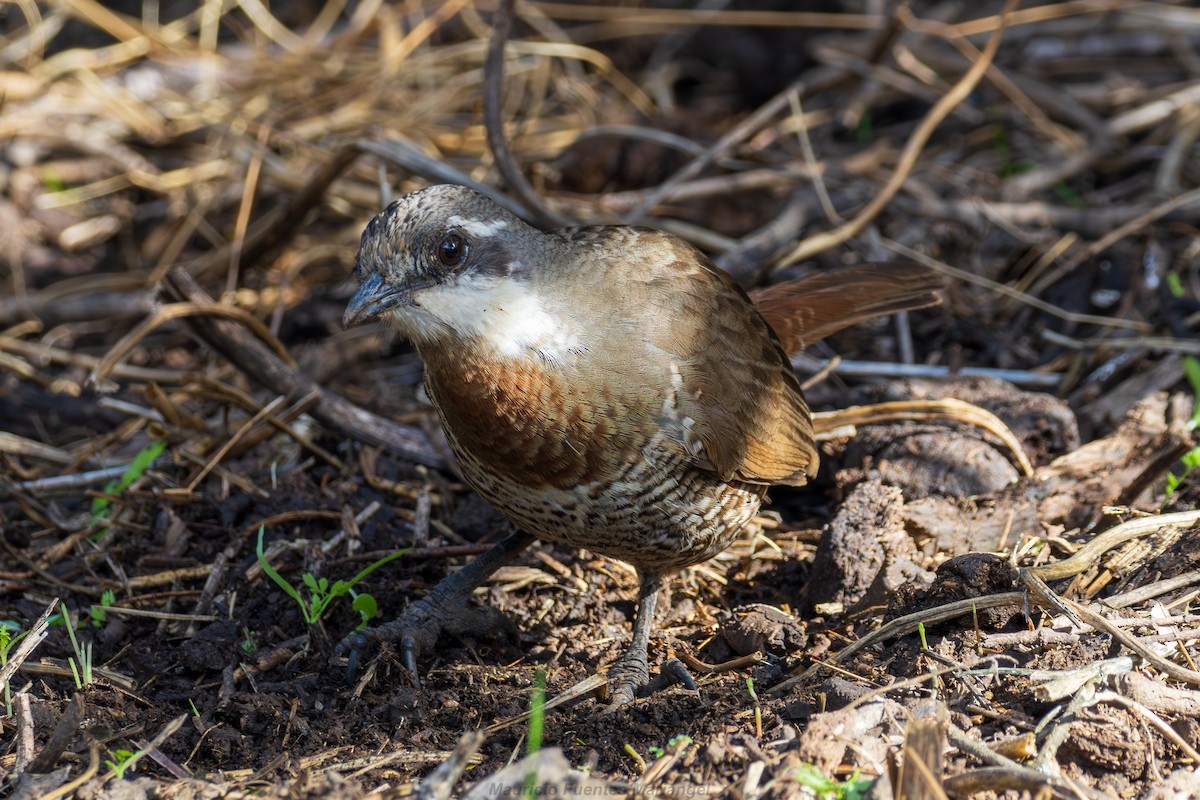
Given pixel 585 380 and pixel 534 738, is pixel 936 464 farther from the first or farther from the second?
pixel 534 738

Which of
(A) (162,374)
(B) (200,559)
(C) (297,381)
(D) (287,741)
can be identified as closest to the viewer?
(D) (287,741)

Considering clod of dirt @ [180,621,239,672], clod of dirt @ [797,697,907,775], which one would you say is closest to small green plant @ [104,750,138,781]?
clod of dirt @ [180,621,239,672]

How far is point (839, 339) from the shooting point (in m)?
4.98

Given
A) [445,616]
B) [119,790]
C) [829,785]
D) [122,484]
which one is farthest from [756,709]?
[122,484]

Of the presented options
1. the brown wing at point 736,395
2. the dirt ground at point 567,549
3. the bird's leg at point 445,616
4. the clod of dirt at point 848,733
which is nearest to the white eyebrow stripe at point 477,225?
the brown wing at point 736,395

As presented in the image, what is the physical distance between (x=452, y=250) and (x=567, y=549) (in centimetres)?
142

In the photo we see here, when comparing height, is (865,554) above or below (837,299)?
below

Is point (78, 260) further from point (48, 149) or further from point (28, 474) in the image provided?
point (28, 474)

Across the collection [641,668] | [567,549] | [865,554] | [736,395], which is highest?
[736,395]

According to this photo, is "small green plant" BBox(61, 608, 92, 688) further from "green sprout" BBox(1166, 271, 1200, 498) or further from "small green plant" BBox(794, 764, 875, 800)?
"green sprout" BBox(1166, 271, 1200, 498)

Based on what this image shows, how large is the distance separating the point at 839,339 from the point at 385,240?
254 cm

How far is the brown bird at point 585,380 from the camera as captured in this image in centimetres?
300

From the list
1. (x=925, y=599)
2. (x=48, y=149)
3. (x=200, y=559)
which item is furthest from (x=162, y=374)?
(x=925, y=599)

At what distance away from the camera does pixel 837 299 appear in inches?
160
